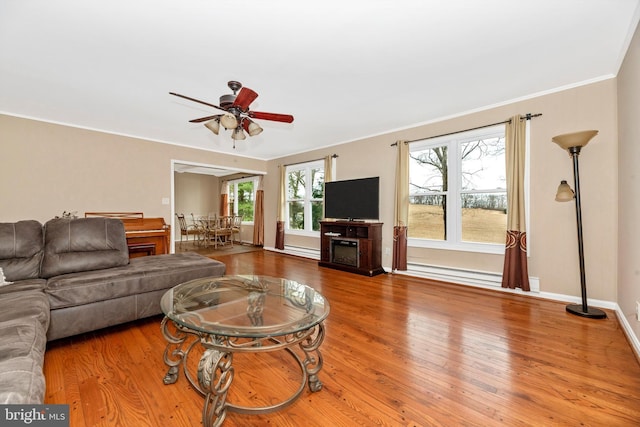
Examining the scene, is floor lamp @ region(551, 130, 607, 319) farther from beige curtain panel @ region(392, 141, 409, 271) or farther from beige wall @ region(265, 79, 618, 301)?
beige curtain panel @ region(392, 141, 409, 271)

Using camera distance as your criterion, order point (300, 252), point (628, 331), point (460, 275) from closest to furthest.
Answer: point (628, 331) → point (460, 275) → point (300, 252)

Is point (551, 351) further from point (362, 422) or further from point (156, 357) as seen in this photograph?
point (156, 357)

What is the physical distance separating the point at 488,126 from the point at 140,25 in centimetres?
398

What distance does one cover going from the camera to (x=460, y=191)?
3.99 meters

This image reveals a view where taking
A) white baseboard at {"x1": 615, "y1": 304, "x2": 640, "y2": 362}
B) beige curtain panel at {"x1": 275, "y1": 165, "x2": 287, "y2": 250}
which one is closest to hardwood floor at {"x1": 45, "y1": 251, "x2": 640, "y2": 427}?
white baseboard at {"x1": 615, "y1": 304, "x2": 640, "y2": 362}

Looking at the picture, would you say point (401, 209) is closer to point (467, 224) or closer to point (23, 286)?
point (467, 224)

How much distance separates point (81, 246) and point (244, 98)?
6.98 feet

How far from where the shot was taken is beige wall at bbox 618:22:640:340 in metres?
2.12

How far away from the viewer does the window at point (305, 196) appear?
6.20 m

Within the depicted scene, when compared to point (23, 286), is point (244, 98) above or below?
above

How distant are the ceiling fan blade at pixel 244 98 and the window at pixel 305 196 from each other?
3.65 meters

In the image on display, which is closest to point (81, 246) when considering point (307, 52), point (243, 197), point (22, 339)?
point (22, 339)

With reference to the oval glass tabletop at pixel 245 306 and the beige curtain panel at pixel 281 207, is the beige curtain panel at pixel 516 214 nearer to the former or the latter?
the oval glass tabletop at pixel 245 306

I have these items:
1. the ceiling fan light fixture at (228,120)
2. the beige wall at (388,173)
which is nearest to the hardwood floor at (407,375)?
the beige wall at (388,173)
